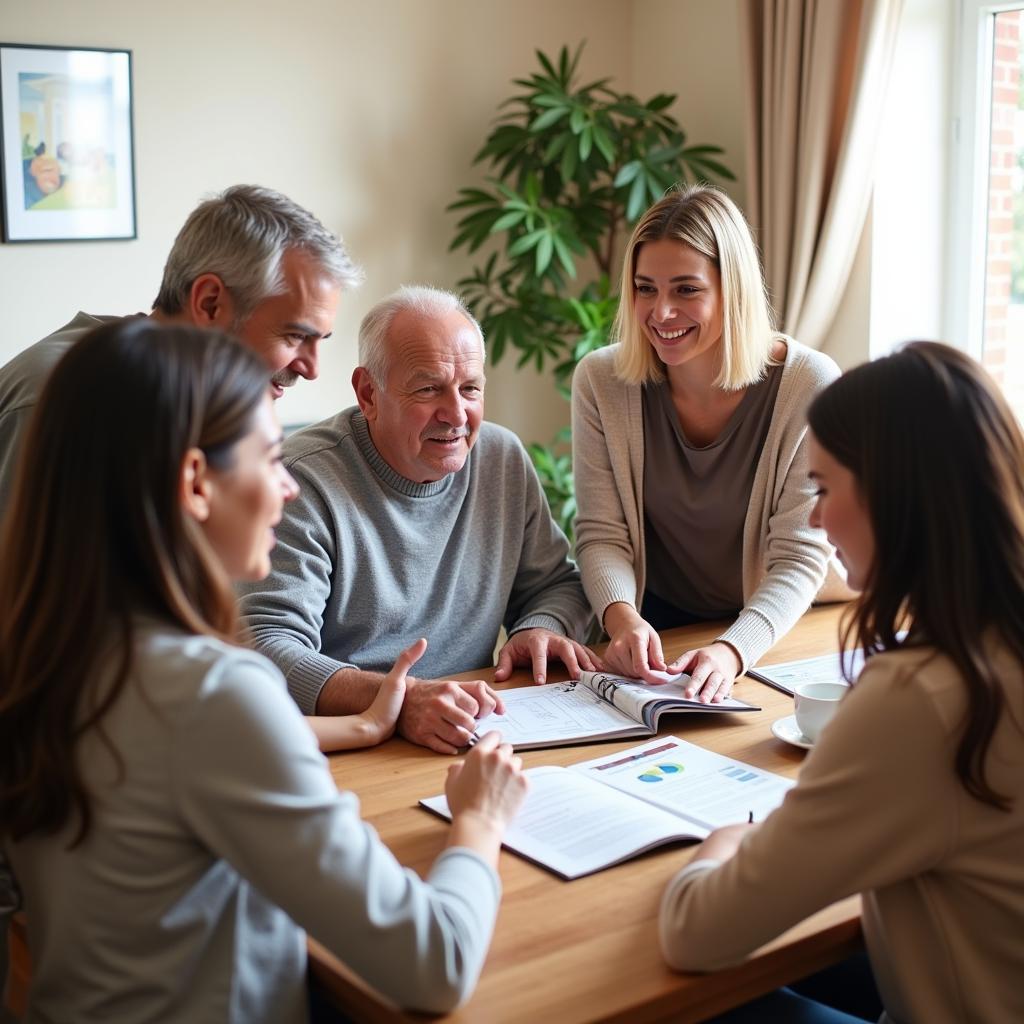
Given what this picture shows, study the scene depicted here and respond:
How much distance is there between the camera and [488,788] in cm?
140

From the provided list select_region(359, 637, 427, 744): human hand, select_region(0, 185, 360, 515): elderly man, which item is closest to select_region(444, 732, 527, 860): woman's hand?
select_region(359, 637, 427, 744): human hand

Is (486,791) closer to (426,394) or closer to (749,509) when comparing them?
(426,394)

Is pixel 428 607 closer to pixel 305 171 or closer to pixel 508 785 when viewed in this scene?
pixel 508 785

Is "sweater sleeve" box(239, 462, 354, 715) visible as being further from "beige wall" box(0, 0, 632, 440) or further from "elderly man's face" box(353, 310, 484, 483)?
"beige wall" box(0, 0, 632, 440)

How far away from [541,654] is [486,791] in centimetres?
66

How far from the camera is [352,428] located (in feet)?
7.18

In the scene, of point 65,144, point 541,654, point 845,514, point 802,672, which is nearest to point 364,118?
point 65,144

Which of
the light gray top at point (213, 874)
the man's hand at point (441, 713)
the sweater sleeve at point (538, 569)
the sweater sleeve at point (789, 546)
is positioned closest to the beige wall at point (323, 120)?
the sweater sleeve at point (538, 569)

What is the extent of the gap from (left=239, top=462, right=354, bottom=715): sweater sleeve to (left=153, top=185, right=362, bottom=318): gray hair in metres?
0.32

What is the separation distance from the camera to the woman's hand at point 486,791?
136cm

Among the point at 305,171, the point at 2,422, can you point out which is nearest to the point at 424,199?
the point at 305,171

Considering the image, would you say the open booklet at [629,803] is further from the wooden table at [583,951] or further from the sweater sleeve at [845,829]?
the sweater sleeve at [845,829]

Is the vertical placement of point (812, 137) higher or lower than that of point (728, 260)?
higher

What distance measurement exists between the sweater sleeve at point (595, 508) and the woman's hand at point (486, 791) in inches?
33.9
